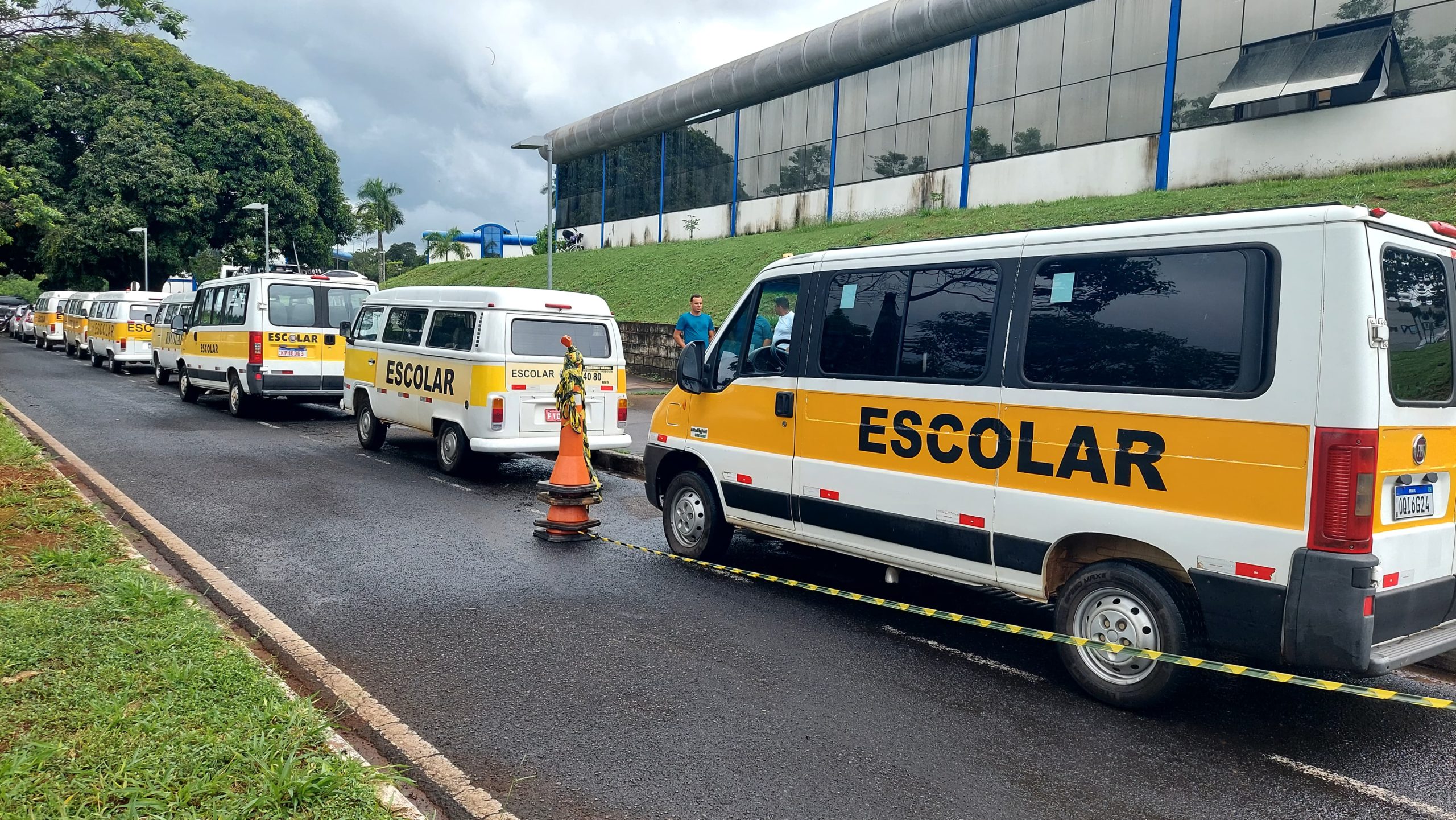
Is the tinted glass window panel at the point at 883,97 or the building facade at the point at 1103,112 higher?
the tinted glass window panel at the point at 883,97

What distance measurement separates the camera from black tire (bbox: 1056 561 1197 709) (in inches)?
179

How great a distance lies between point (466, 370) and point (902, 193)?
77.4 feet

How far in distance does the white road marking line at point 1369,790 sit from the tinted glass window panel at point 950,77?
2802 cm

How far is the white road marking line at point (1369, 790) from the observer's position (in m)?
3.77

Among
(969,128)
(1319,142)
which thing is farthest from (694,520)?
(969,128)

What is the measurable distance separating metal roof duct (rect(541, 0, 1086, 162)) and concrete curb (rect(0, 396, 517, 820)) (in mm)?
26191

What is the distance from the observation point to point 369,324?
13.3 m

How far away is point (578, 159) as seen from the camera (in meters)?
53.3

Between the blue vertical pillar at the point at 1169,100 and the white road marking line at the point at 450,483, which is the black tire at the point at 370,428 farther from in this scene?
the blue vertical pillar at the point at 1169,100

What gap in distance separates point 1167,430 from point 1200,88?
22612 mm

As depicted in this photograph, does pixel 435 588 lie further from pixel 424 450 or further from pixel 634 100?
pixel 634 100

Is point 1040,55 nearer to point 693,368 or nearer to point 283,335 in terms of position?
point 283,335

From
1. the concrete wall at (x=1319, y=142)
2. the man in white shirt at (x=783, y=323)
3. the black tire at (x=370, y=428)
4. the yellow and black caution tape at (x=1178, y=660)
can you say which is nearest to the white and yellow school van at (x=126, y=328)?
the black tire at (x=370, y=428)

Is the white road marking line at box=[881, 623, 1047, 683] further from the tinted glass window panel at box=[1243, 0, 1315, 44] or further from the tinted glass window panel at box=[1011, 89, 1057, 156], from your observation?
the tinted glass window panel at box=[1011, 89, 1057, 156]
